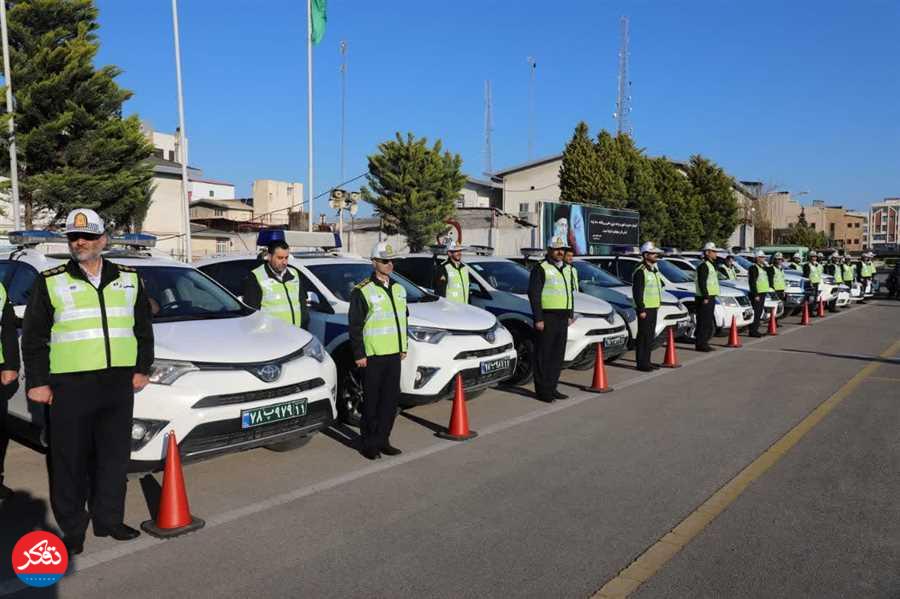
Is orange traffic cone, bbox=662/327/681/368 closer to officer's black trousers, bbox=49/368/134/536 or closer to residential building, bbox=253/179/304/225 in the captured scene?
officer's black trousers, bbox=49/368/134/536

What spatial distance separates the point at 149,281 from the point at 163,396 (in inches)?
69.6

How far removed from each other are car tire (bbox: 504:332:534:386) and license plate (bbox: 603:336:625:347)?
1.06 m

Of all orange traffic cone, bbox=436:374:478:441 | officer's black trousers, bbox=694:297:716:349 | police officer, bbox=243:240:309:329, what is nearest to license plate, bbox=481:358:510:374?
orange traffic cone, bbox=436:374:478:441

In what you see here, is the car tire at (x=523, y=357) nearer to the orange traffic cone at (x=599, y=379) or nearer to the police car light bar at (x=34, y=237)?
the orange traffic cone at (x=599, y=379)

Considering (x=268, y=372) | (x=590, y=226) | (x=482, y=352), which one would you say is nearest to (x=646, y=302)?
(x=482, y=352)

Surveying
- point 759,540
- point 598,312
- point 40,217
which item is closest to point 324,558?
point 759,540

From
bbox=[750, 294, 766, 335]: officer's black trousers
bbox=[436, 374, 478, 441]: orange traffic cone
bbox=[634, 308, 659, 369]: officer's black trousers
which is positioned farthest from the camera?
bbox=[750, 294, 766, 335]: officer's black trousers

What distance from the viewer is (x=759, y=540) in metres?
4.60

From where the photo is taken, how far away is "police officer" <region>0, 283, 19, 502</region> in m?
4.90

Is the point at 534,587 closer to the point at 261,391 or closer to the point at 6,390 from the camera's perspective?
the point at 261,391

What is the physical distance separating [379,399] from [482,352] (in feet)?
5.05

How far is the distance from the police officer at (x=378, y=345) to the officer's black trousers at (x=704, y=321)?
8.03 meters

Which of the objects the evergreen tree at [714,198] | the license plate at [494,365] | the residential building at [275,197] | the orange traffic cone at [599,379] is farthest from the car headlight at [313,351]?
the residential building at [275,197]

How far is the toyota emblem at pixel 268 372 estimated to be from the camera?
5.33m
